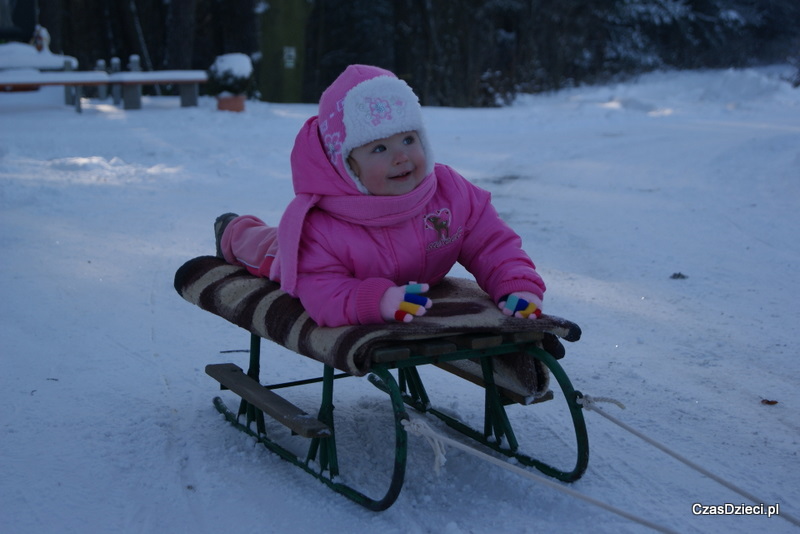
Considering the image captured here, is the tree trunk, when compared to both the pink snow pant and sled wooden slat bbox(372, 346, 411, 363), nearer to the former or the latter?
the pink snow pant

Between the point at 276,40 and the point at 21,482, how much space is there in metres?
16.9

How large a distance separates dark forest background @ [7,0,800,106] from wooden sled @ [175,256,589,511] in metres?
13.4

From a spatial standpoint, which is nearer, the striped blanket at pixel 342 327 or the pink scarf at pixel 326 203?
the striped blanket at pixel 342 327

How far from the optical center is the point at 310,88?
1991 cm

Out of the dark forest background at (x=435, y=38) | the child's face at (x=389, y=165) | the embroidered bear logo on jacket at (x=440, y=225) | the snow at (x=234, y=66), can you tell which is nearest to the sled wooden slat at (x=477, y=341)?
the embroidered bear logo on jacket at (x=440, y=225)

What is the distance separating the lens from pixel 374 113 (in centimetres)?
290

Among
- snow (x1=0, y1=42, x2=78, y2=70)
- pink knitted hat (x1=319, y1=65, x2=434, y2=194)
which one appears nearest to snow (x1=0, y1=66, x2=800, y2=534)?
pink knitted hat (x1=319, y1=65, x2=434, y2=194)

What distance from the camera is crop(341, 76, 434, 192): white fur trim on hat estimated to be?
2891mm

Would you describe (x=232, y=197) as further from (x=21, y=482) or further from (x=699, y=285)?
(x=21, y=482)

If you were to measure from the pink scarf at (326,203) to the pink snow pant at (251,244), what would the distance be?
272 millimetres

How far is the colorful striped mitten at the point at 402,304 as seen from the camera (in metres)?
2.67

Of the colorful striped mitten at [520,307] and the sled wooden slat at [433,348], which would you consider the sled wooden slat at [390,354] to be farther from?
the colorful striped mitten at [520,307]

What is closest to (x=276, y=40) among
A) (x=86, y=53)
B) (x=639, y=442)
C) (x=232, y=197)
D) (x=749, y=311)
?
(x=86, y=53)

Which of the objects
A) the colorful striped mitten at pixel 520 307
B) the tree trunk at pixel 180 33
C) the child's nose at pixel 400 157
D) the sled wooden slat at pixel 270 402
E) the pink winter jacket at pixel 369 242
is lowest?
Answer: the sled wooden slat at pixel 270 402
